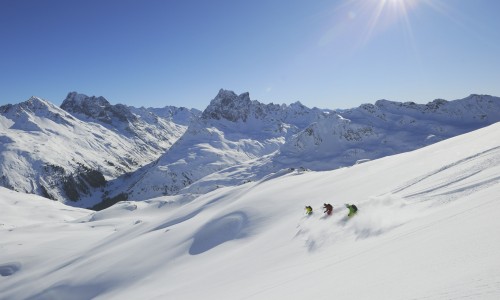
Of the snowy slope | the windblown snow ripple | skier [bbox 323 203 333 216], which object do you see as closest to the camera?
the snowy slope

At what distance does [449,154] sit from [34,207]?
87464 mm

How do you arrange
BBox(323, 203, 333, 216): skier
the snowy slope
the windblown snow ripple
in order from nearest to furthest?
the snowy slope → BBox(323, 203, 333, 216): skier → the windblown snow ripple

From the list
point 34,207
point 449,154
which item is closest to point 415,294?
Result: point 449,154

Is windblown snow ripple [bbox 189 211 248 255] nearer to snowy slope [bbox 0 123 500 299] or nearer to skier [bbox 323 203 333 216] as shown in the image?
snowy slope [bbox 0 123 500 299]

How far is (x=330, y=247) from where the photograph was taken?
11.2m

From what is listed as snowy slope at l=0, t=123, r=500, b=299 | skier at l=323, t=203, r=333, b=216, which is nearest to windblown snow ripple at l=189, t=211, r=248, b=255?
snowy slope at l=0, t=123, r=500, b=299

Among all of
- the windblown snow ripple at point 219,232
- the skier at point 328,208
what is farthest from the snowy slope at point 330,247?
the skier at point 328,208

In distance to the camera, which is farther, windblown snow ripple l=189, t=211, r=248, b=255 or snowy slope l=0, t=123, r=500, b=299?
windblown snow ripple l=189, t=211, r=248, b=255

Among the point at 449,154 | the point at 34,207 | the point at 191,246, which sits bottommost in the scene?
the point at 191,246

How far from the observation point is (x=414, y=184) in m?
14.4

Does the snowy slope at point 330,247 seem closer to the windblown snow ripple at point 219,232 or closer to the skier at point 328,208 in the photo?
the windblown snow ripple at point 219,232

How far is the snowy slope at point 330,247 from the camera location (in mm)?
5473

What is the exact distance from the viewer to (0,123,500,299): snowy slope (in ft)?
18.0

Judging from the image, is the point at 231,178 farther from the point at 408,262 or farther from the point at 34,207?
the point at 408,262
